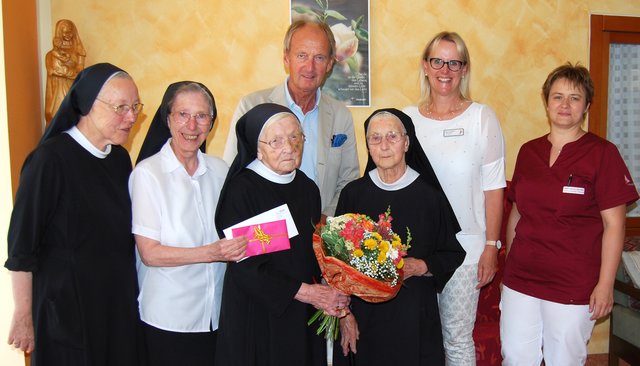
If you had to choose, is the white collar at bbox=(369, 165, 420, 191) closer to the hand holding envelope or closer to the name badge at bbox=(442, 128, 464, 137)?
the name badge at bbox=(442, 128, 464, 137)

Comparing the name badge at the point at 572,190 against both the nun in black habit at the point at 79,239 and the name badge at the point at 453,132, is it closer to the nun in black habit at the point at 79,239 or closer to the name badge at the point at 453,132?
the name badge at the point at 453,132

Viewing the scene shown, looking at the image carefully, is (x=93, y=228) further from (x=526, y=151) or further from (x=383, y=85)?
(x=383, y=85)

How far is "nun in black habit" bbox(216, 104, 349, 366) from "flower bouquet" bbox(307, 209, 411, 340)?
17 cm

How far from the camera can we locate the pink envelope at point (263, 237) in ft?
7.86

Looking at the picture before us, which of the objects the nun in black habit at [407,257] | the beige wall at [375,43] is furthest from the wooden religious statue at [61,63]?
the nun in black habit at [407,257]

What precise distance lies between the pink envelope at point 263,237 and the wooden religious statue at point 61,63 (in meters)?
2.24

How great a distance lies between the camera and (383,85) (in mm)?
4891

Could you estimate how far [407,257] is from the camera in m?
2.76

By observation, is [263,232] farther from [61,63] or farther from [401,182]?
[61,63]

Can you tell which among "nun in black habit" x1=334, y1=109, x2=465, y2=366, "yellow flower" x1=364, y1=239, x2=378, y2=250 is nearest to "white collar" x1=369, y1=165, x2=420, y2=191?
"nun in black habit" x1=334, y1=109, x2=465, y2=366

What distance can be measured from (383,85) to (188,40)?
Answer: 6.08 ft

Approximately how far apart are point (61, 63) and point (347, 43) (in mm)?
2407

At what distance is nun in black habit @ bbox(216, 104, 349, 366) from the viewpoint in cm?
243

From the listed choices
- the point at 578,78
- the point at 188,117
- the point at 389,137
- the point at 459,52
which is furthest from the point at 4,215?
the point at 578,78
